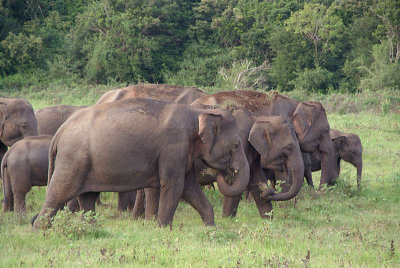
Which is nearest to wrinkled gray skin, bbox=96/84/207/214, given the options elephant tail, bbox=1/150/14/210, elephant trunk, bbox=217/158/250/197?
elephant tail, bbox=1/150/14/210

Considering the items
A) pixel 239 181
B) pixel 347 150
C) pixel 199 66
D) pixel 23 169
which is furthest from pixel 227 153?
pixel 199 66

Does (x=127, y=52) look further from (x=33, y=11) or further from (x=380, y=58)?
(x=380, y=58)

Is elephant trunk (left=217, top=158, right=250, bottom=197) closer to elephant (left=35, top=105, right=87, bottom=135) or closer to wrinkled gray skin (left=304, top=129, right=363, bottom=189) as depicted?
wrinkled gray skin (left=304, top=129, right=363, bottom=189)

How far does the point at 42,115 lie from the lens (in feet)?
45.3

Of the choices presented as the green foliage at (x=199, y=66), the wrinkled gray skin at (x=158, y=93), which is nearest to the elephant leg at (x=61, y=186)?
the wrinkled gray skin at (x=158, y=93)

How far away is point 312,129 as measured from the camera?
11359 mm

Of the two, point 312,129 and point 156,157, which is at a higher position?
point 156,157

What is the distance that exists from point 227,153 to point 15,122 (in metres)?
5.15

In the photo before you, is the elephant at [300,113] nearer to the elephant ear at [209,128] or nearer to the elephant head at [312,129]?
the elephant head at [312,129]

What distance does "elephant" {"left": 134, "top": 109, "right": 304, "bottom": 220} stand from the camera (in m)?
8.71

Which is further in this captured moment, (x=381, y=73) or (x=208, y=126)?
(x=381, y=73)

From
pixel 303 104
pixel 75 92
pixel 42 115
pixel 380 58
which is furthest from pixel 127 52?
pixel 303 104

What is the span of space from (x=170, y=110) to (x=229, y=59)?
37.8 meters

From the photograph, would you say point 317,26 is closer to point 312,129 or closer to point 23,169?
point 312,129
